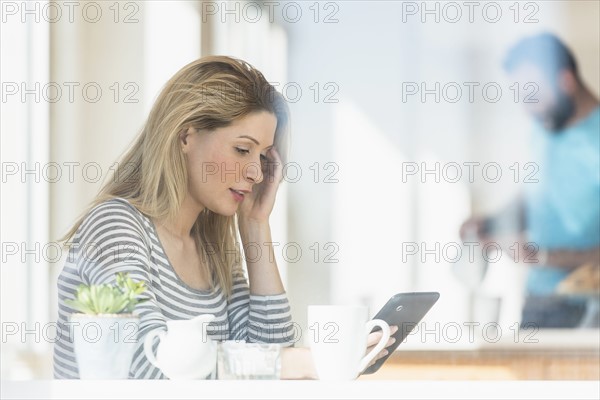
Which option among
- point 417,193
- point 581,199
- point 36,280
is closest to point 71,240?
point 36,280

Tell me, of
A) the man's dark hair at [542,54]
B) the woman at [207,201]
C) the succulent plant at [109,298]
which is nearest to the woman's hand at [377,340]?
the woman at [207,201]

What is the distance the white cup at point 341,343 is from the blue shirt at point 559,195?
1.38 ft

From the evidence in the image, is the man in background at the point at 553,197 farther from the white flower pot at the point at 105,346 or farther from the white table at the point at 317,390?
the white flower pot at the point at 105,346

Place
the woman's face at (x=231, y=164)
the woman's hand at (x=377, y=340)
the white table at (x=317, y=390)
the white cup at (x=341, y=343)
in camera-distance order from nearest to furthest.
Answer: the white table at (x=317, y=390), the white cup at (x=341, y=343), the woman's hand at (x=377, y=340), the woman's face at (x=231, y=164)

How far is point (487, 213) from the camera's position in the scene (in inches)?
61.9

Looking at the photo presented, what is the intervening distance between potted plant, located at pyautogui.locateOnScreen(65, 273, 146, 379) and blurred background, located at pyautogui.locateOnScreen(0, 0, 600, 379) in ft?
0.75

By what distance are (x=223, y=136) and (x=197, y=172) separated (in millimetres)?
70

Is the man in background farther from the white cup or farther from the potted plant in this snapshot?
the potted plant

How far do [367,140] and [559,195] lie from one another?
32 centimetres

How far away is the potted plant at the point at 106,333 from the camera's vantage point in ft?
4.33

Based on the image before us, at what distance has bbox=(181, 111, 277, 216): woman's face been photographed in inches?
61.1

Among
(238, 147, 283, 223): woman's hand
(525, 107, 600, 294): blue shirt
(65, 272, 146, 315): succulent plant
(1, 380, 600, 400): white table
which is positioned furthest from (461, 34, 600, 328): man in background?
(65, 272, 146, 315): succulent plant

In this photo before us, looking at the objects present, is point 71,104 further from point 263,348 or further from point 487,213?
point 487,213

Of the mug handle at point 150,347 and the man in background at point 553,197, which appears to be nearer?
the mug handle at point 150,347
